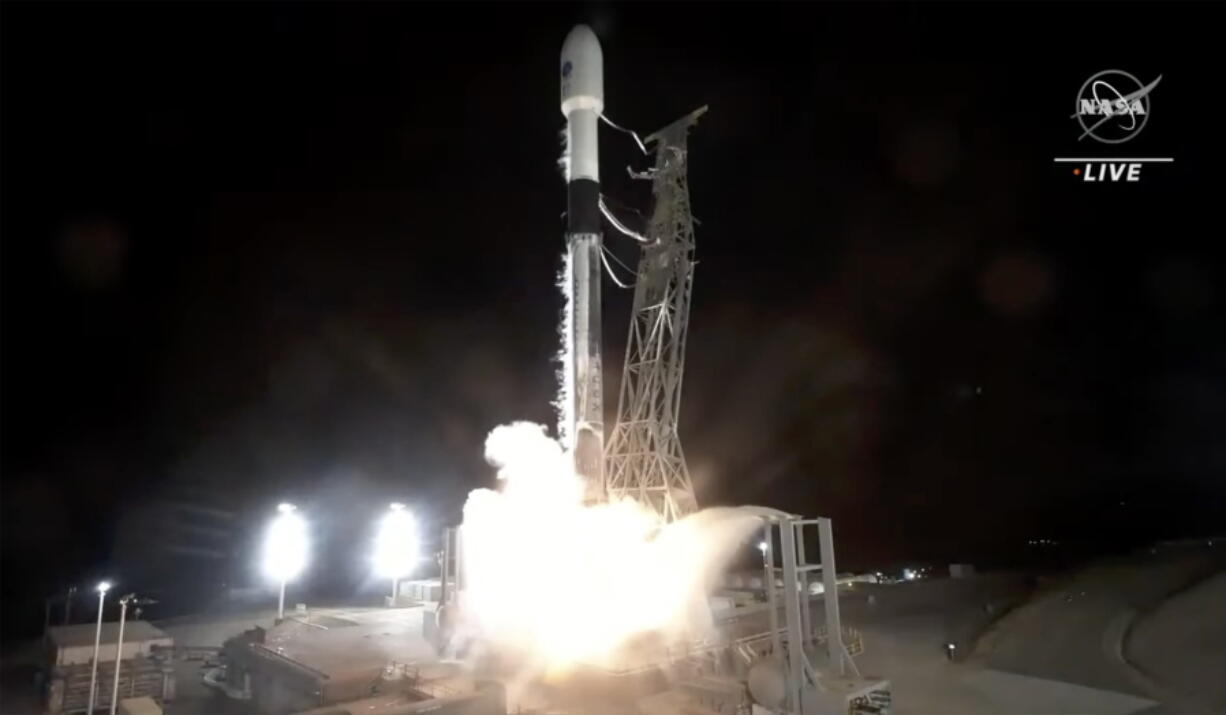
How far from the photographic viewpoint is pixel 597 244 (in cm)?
2239

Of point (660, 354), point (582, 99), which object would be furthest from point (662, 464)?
point (582, 99)

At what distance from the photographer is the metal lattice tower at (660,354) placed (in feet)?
78.4

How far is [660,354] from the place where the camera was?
24578 mm

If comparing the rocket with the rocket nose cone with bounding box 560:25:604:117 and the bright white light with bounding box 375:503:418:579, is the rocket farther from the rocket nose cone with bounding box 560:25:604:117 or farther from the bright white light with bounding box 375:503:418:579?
the bright white light with bounding box 375:503:418:579

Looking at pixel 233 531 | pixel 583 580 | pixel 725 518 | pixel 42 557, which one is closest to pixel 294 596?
pixel 233 531

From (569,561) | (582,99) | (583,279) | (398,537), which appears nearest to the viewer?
(569,561)

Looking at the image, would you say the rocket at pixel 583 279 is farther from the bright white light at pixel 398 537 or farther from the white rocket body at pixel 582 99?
the bright white light at pixel 398 537

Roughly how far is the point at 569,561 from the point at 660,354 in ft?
24.4

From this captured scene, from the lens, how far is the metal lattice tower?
941 inches

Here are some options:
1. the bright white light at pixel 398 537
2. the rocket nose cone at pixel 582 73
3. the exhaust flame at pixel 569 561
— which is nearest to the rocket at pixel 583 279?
the rocket nose cone at pixel 582 73

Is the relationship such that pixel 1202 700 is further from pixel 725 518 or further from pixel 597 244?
pixel 597 244

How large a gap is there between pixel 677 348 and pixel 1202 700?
630 inches

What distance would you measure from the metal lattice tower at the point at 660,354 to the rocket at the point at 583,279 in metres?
2.17

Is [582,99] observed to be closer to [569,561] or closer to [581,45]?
[581,45]
